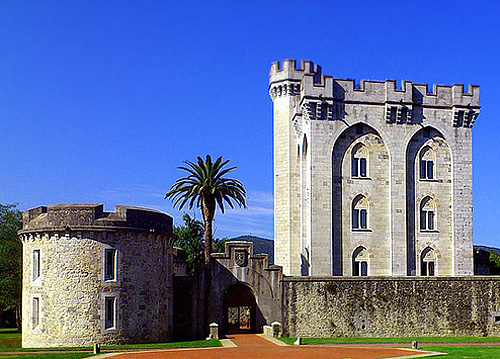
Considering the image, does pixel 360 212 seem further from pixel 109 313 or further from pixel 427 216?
pixel 109 313

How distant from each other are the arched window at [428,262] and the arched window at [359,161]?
308 inches

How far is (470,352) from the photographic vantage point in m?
34.7

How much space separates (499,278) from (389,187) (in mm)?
11226

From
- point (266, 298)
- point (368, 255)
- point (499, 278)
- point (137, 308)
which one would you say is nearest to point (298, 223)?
point (368, 255)

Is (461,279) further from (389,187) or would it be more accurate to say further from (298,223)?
(298,223)

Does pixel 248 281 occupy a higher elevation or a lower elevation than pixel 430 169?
lower

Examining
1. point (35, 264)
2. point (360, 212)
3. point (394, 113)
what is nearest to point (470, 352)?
point (360, 212)

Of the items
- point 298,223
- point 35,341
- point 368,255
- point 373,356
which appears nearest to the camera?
point 373,356

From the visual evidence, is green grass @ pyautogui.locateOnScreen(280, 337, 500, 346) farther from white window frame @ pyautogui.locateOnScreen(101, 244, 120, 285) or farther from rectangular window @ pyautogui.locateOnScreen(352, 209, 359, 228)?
rectangular window @ pyautogui.locateOnScreen(352, 209, 359, 228)

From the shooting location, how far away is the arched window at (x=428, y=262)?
185 feet

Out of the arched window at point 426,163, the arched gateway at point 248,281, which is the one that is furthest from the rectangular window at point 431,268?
the arched gateway at point 248,281

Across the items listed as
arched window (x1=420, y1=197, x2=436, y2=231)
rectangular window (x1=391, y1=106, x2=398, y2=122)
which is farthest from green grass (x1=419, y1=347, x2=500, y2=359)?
rectangular window (x1=391, y1=106, x2=398, y2=122)

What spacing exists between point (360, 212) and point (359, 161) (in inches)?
157

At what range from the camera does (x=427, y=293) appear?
4806 cm
